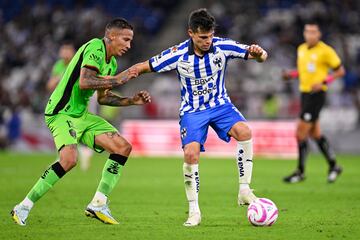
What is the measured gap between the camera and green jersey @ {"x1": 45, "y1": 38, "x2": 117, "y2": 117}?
886 centimetres

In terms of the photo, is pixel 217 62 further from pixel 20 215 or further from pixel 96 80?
pixel 20 215

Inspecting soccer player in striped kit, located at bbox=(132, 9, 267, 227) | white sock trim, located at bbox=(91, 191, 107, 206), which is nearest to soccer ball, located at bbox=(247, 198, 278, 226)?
soccer player in striped kit, located at bbox=(132, 9, 267, 227)

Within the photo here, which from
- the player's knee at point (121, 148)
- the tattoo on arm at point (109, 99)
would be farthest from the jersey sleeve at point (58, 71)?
the player's knee at point (121, 148)

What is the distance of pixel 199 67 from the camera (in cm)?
899

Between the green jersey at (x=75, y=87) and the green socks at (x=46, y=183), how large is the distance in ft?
2.30

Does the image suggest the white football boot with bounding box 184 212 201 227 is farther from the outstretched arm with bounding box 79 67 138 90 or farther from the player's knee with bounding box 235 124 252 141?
the outstretched arm with bounding box 79 67 138 90

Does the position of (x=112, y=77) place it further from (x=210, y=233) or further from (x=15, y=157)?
(x=15, y=157)

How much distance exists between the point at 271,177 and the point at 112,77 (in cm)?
799

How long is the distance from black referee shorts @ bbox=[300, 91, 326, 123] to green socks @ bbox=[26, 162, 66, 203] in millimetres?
7076

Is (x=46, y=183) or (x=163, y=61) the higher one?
(x=163, y=61)

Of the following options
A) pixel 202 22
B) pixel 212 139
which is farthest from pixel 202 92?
pixel 212 139

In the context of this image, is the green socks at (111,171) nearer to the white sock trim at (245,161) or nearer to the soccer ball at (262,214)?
the white sock trim at (245,161)

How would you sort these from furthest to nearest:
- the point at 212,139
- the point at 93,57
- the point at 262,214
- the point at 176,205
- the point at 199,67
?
the point at 212,139 < the point at 176,205 < the point at 199,67 < the point at 93,57 < the point at 262,214

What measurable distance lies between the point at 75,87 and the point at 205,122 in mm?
1562
